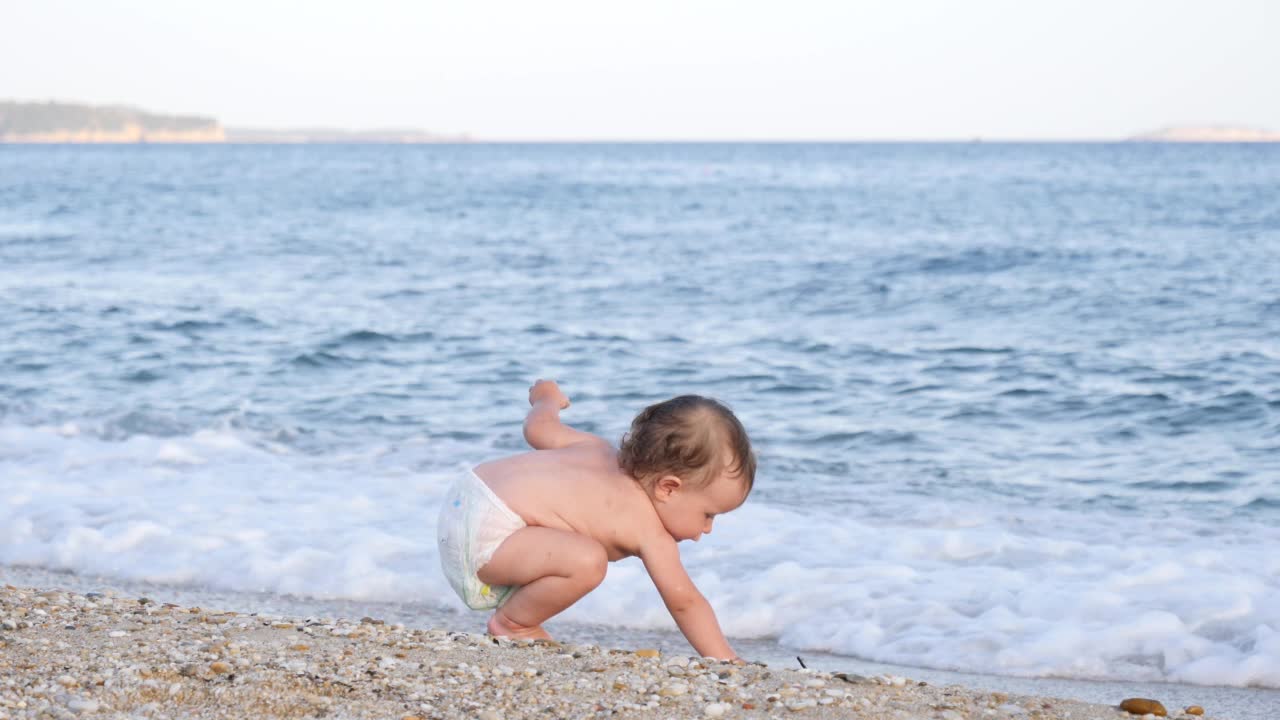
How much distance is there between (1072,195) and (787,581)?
3246 cm

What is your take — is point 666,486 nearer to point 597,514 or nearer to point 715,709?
point 597,514

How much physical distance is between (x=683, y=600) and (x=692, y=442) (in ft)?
1.44

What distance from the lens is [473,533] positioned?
332cm

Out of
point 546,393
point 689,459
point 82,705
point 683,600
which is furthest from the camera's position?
point 546,393

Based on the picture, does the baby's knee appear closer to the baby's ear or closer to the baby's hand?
the baby's ear

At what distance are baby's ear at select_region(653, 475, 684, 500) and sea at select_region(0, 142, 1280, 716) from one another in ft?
4.13

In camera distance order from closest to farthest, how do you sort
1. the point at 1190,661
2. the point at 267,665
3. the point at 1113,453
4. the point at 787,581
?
the point at 267,665
the point at 1190,661
the point at 787,581
the point at 1113,453

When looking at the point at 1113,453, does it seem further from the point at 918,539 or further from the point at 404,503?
the point at 404,503

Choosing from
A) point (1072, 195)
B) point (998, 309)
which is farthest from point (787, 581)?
point (1072, 195)

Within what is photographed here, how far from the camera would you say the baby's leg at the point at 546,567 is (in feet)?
10.6

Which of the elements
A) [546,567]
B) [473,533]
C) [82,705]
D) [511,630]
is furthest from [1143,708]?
[82,705]

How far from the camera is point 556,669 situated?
3051mm

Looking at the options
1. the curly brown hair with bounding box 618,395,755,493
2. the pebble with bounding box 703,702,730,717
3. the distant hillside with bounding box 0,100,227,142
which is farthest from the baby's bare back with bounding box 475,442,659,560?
the distant hillside with bounding box 0,100,227,142

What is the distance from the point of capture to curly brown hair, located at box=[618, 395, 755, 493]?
3.11 metres
